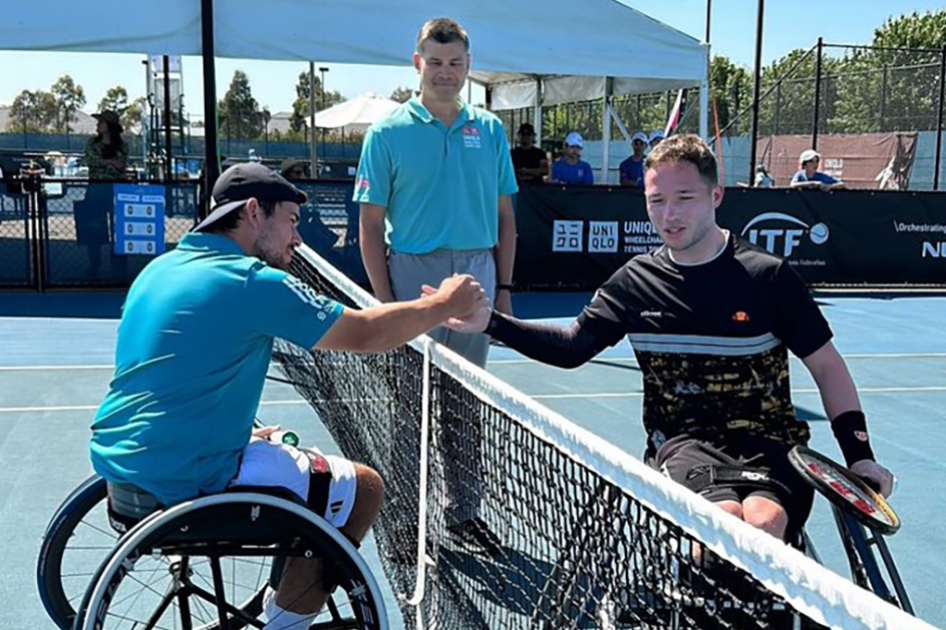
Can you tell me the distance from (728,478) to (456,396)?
884 mm

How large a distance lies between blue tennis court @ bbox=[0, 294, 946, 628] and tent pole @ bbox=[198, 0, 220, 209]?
5.75 ft

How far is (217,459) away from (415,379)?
3.34ft

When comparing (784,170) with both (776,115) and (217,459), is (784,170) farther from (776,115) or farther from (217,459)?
(217,459)

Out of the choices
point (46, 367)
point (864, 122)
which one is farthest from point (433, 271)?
point (864, 122)

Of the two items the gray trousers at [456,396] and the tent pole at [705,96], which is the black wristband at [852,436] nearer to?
the gray trousers at [456,396]

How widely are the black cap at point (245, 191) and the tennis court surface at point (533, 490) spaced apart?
0.72 meters

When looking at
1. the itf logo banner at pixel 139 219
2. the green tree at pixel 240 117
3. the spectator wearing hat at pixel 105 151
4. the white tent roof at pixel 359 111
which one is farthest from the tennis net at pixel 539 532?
the green tree at pixel 240 117

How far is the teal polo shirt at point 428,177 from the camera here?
156 inches

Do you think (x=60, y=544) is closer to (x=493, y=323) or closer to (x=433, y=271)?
(x=493, y=323)

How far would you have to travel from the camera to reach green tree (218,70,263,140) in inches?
2094

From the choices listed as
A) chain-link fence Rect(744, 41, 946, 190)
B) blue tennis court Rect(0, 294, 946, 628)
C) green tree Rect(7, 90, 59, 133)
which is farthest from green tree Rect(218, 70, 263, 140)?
blue tennis court Rect(0, 294, 946, 628)

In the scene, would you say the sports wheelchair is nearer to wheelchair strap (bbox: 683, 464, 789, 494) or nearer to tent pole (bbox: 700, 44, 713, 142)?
wheelchair strap (bbox: 683, 464, 789, 494)

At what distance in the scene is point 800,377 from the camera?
Answer: 8.00 metres

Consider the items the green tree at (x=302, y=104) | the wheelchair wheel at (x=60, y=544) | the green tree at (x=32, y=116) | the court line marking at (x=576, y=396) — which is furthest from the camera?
the green tree at (x=32, y=116)
